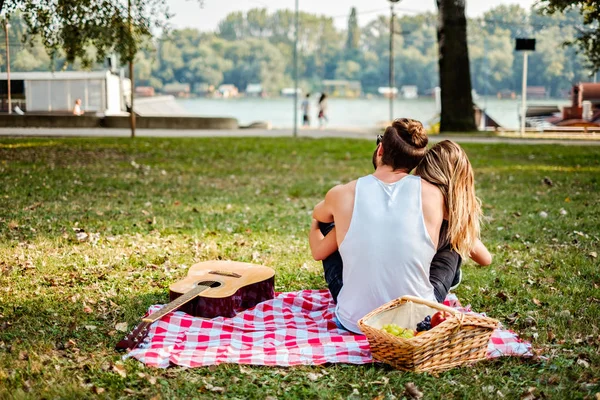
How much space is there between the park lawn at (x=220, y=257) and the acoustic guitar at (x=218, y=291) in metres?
0.38

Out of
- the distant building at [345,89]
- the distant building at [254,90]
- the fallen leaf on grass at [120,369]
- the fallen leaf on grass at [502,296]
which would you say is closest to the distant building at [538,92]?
the distant building at [345,89]

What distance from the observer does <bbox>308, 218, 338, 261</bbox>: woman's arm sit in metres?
4.93

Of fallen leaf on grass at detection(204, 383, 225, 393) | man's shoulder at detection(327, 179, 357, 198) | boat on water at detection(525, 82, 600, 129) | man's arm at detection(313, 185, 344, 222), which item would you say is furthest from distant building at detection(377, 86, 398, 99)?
fallen leaf on grass at detection(204, 383, 225, 393)

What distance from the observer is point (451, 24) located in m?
25.1

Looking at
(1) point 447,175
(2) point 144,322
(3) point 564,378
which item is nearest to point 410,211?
(1) point 447,175

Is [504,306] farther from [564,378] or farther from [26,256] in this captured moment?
[26,256]

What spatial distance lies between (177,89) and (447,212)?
286 ft

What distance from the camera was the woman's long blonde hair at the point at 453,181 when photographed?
4.77 m

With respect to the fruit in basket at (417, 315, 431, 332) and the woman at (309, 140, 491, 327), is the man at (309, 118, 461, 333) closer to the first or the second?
the woman at (309, 140, 491, 327)

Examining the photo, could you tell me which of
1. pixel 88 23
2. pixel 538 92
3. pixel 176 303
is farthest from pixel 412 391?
pixel 538 92

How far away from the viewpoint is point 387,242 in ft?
15.0

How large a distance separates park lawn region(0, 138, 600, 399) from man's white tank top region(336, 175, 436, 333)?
56 centimetres

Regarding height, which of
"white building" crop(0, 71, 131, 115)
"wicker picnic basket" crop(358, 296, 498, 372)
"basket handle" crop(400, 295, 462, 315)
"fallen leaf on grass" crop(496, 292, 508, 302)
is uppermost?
"white building" crop(0, 71, 131, 115)

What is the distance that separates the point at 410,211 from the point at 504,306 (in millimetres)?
1577
